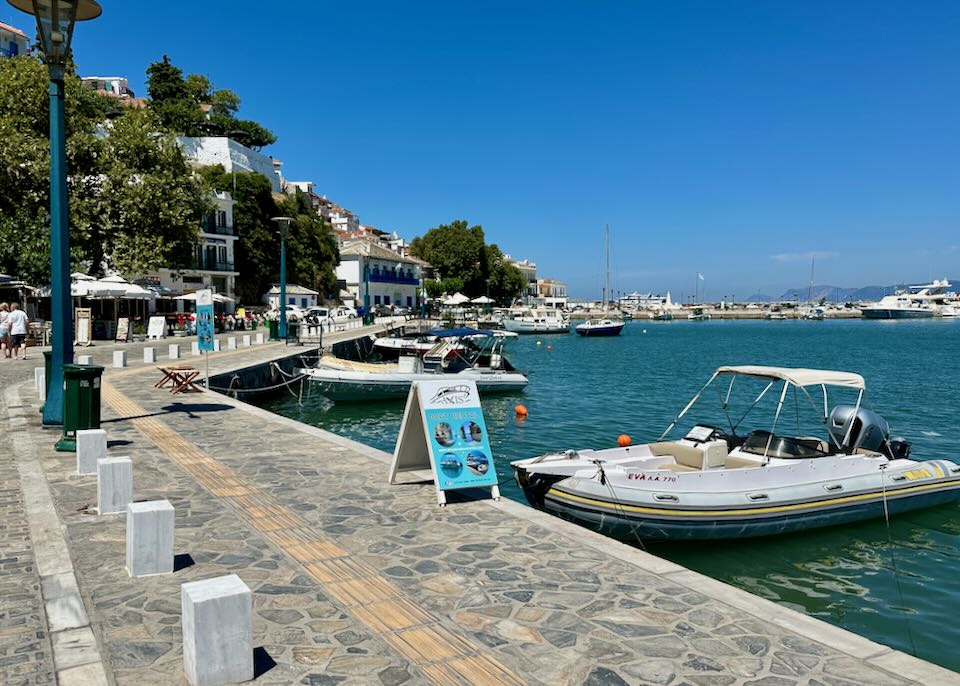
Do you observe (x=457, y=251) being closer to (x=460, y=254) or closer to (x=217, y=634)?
(x=460, y=254)

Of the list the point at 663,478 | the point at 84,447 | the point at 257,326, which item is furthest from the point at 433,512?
the point at 257,326

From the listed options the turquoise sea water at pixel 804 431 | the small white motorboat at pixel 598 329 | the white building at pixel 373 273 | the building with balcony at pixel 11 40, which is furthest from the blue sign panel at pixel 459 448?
the building with balcony at pixel 11 40

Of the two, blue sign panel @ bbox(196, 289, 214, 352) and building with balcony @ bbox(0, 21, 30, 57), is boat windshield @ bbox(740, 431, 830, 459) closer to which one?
blue sign panel @ bbox(196, 289, 214, 352)

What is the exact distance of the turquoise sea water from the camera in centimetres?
914

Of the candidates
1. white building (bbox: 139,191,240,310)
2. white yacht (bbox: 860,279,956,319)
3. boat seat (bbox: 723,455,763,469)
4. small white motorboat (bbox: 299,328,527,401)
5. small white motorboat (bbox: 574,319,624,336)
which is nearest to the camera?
boat seat (bbox: 723,455,763,469)

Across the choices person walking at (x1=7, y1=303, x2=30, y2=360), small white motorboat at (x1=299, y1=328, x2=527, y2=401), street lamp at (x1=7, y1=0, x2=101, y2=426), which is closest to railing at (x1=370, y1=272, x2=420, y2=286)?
small white motorboat at (x1=299, y1=328, x2=527, y2=401)

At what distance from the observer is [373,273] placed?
286 ft

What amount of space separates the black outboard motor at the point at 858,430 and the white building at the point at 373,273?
76108mm

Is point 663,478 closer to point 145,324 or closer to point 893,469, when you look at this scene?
point 893,469

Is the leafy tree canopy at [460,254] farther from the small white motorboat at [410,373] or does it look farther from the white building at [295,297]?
the small white motorboat at [410,373]

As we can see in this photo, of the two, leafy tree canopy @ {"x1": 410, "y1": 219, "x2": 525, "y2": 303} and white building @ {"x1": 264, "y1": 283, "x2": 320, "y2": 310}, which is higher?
leafy tree canopy @ {"x1": 410, "y1": 219, "x2": 525, "y2": 303}

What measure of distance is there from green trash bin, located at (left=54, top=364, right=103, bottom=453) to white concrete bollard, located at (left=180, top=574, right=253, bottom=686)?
8.00 m

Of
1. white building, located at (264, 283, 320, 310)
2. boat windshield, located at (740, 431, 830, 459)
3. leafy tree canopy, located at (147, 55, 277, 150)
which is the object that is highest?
leafy tree canopy, located at (147, 55, 277, 150)

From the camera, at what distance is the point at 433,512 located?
8703 millimetres
